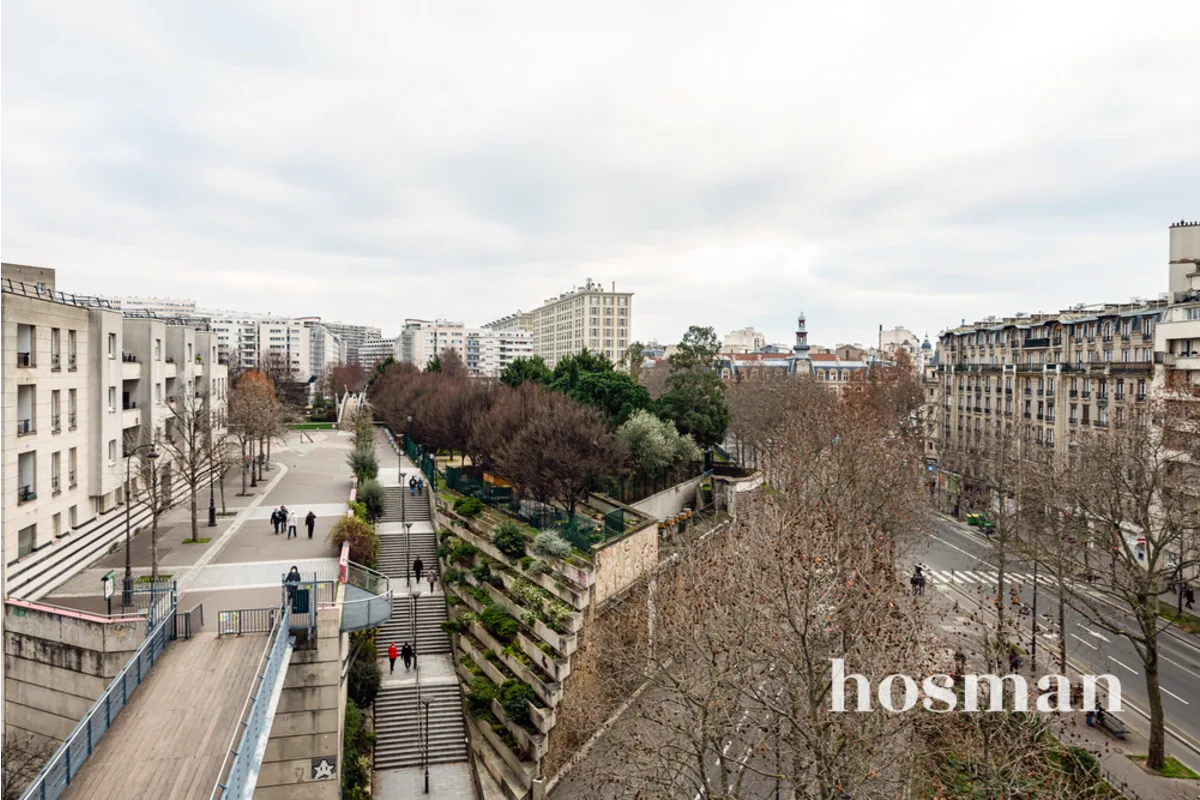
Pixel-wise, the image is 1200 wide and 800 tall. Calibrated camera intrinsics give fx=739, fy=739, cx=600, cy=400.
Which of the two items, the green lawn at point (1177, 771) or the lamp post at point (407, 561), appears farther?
the lamp post at point (407, 561)

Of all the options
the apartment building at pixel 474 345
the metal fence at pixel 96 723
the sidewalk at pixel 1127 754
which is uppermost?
the apartment building at pixel 474 345

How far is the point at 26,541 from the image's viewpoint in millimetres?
21922

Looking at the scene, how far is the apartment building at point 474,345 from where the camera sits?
176000 mm

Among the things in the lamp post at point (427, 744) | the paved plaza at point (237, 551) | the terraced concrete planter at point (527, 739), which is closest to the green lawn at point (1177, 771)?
the terraced concrete planter at point (527, 739)

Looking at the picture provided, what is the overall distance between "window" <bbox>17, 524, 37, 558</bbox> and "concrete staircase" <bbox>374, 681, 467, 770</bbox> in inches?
461

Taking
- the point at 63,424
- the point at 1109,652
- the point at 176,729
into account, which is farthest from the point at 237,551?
the point at 1109,652

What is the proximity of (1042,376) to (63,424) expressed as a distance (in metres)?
54.5

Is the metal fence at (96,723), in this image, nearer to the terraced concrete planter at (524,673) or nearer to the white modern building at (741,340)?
the terraced concrete planter at (524,673)

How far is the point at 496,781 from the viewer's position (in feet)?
77.1

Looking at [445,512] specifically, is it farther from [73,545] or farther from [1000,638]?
[1000,638]

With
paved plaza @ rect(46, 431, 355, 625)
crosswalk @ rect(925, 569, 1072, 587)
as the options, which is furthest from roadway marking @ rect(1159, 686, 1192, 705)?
paved plaza @ rect(46, 431, 355, 625)

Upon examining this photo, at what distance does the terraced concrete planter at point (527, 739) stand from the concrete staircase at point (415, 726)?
1928 mm

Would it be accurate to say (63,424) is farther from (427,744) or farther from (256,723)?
(256,723)

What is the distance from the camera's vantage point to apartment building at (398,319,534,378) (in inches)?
6929
